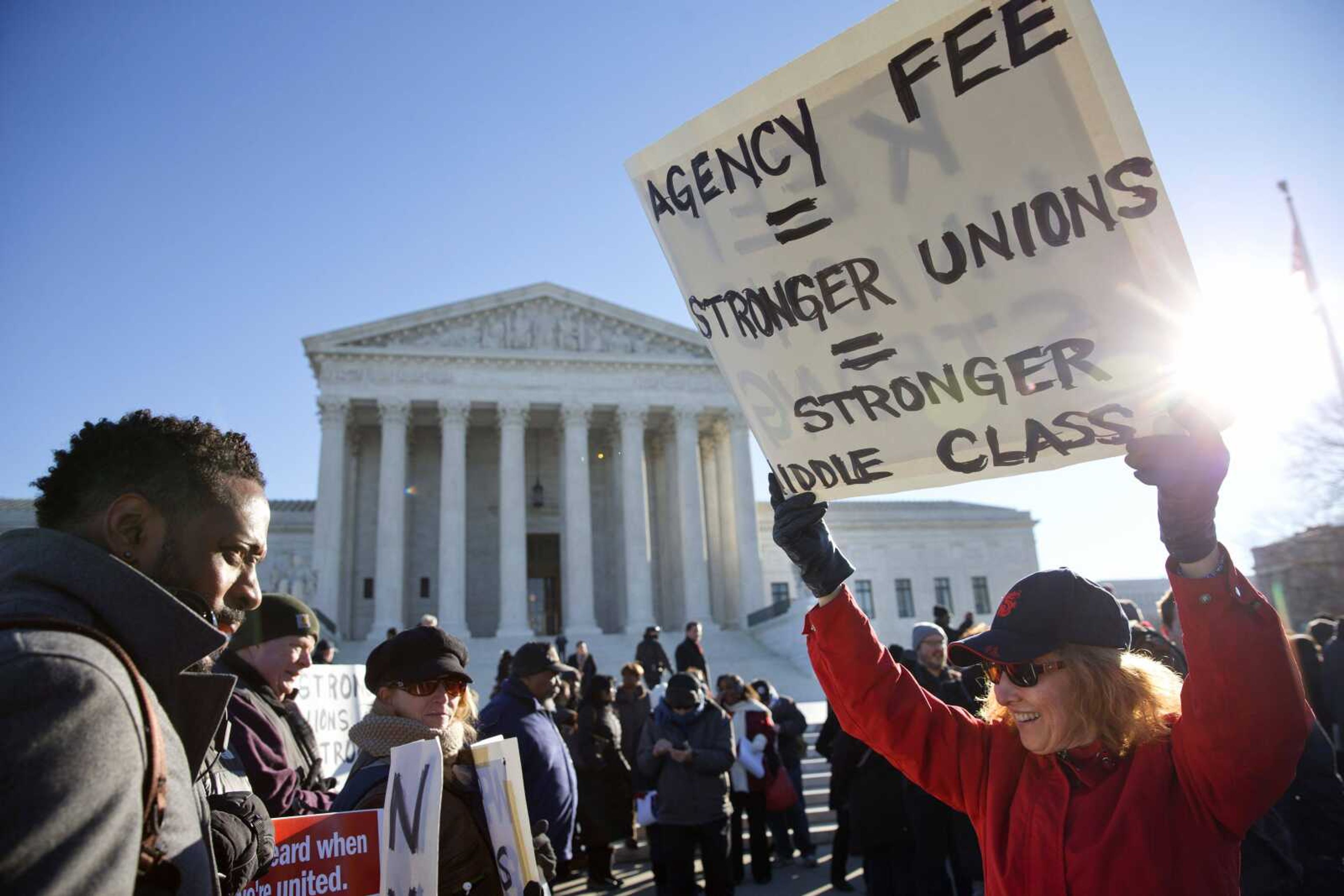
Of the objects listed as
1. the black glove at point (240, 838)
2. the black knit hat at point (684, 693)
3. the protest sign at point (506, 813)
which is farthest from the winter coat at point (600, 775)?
the black glove at point (240, 838)

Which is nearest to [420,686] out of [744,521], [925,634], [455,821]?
[455,821]

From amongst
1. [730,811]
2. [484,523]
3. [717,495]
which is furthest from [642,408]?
[730,811]

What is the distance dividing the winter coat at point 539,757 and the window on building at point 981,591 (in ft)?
151

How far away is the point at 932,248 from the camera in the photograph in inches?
99.5

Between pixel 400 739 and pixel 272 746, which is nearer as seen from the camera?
pixel 400 739

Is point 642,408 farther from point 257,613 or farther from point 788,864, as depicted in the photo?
point 257,613

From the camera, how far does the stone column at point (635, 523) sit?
3356 cm

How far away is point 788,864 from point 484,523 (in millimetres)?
29178

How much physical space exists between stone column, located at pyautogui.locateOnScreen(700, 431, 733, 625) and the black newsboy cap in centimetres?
3361

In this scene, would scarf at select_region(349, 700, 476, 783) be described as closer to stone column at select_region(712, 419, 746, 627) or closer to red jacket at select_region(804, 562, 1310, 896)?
red jacket at select_region(804, 562, 1310, 896)

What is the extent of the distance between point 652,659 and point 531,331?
2110cm

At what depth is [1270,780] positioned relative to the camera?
76.2 inches

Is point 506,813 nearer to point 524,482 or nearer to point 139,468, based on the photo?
point 139,468

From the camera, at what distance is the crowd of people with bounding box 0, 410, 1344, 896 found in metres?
1.34
